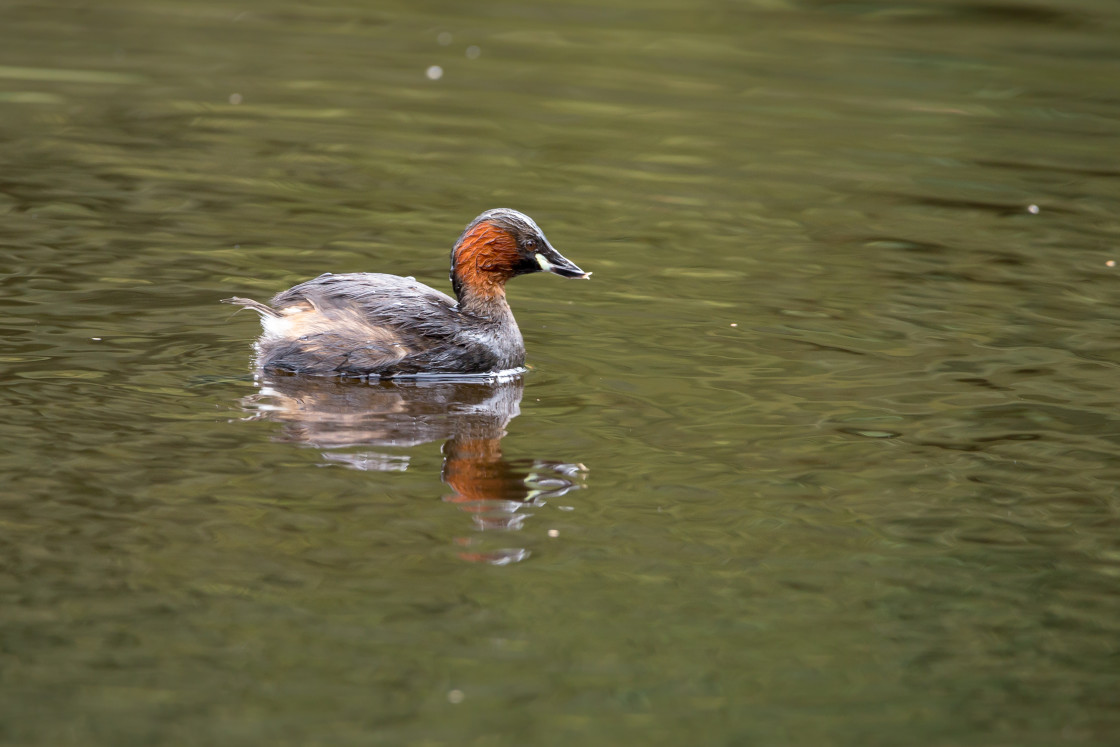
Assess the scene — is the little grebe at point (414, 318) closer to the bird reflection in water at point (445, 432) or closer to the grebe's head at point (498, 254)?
the grebe's head at point (498, 254)

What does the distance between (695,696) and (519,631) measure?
618 millimetres

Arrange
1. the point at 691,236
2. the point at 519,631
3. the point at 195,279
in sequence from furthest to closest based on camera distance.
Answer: the point at 691,236
the point at 195,279
the point at 519,631

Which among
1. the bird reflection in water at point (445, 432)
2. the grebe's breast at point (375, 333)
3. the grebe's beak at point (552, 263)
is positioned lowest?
the bird reflection in water at point (445, 432)

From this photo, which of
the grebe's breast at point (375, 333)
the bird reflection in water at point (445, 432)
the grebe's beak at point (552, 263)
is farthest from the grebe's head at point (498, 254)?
the bird reflection in water at point (445, 432)

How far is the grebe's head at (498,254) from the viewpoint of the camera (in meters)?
7.52

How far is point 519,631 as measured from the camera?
475cm

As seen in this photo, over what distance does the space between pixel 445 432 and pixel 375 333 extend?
991mm

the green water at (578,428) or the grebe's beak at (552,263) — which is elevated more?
the grebe's beak at (552,263)

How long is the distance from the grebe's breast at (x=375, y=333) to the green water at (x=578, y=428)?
0.57ft

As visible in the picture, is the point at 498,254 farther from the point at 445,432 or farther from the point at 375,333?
the point at 445,432

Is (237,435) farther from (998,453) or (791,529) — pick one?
(998,453)

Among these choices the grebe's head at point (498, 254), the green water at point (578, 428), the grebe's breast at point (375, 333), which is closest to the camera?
the green water at point (578, 428)

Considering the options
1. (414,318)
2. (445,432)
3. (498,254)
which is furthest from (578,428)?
(498,254)

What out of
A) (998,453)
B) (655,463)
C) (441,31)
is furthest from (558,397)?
(441,31)
